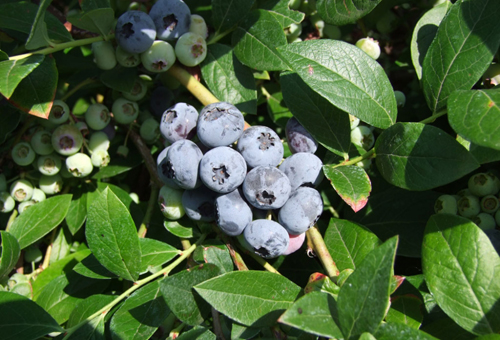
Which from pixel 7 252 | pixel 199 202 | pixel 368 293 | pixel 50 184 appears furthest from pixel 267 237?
pixel 50 184

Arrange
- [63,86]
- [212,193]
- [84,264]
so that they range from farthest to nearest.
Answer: [63,86]
[84,264]
[212,193]

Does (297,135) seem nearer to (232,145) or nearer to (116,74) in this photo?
(232,145)

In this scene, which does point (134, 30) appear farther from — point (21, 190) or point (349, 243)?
point (349, 243)

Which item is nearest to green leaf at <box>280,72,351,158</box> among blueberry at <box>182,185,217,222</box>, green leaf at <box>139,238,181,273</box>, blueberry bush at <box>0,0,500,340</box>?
blueberry bush at <box>0,0,500,340</box>

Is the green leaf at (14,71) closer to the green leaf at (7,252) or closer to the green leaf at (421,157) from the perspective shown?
the green leaf at (7,252)

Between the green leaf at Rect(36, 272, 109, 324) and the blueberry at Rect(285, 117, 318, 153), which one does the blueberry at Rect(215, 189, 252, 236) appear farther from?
the green leaf at Rect(36, 272, 109, 324)

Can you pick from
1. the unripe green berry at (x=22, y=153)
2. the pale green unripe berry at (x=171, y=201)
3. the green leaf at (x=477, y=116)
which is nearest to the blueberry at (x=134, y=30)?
the pale green unripe berry at (x=171, y=201)

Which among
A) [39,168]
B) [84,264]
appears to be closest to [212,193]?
[84,264]
